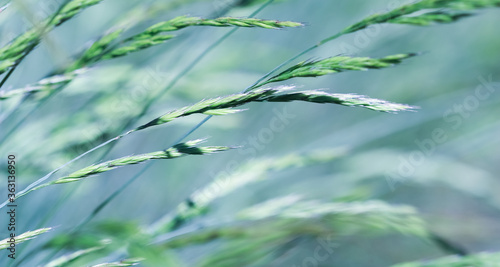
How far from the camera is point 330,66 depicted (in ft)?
1.77

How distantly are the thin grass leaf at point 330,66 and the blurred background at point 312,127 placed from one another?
468mm

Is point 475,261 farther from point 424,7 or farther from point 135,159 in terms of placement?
point 135,159

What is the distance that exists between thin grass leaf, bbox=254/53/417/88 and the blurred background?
0.47 meters

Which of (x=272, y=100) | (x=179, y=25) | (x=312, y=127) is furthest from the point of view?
(x=312, y=127)

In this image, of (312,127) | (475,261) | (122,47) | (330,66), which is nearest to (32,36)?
(122,47)

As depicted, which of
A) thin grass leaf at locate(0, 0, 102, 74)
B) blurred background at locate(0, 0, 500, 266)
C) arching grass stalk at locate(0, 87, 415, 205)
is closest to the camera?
arching grass stalk at locate(0, 87, 415, 205)

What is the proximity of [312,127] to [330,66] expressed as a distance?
88 cm

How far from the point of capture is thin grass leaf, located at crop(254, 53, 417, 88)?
52 centimetres

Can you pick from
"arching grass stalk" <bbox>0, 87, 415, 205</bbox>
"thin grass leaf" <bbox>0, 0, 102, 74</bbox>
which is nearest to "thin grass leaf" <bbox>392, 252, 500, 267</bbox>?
"arching grass stalk" <bbox>0, 87, 415, 205</bbox>

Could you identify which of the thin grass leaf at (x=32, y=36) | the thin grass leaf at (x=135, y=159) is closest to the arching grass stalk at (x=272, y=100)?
the thin grass leaf at (x=135, y=159)

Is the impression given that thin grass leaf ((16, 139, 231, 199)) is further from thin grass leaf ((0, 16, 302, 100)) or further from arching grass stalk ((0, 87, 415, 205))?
thin grass leaf ((0, 16, 302, 100))

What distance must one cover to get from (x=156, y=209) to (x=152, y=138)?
171 millimetres

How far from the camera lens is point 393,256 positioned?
1.26m

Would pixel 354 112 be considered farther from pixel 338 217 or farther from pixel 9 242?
pixel 9 242
